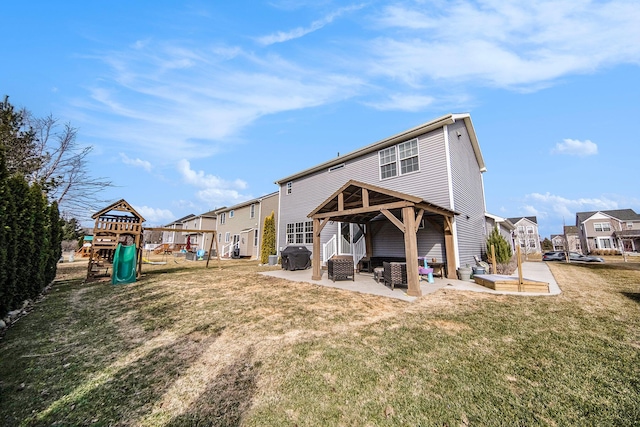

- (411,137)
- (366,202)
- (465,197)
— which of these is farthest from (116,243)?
(465,197)

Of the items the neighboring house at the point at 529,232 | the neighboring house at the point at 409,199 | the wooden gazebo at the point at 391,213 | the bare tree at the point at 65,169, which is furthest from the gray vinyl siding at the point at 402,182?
the neighboring house at the point at 529,232

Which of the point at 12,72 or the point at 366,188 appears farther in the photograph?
the point at 12,72

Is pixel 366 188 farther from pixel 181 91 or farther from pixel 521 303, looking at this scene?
pixel 181 91

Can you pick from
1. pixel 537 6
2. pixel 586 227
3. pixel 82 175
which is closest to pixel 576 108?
pixel 537 6

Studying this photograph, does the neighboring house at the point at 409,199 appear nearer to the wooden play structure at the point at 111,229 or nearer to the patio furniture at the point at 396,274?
the patio furniture at the point at 396,274

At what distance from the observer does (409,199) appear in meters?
6.85

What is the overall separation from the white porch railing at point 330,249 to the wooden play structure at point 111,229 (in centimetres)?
856

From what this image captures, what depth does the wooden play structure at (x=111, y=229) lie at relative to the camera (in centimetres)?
950

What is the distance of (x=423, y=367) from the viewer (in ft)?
9.73

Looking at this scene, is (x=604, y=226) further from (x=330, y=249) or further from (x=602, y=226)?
(x=330, y=249)

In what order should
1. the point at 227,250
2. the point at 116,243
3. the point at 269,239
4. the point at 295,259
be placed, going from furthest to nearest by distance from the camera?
the point at 227,250 → the point at 269,239 → the point at 295,259 → the point at 116,243

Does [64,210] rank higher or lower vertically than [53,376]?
higher

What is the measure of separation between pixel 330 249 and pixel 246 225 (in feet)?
41.1

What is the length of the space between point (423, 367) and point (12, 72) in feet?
65.5
